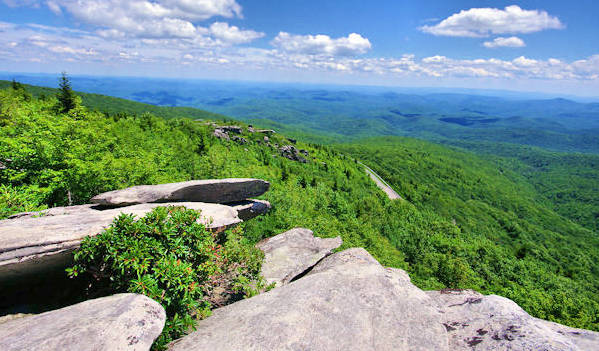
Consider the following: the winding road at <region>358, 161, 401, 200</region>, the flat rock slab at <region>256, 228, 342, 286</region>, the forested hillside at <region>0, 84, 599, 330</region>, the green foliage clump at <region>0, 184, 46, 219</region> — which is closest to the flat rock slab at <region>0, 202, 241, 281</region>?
the green foliage clump at <region>0, 184, 46, 219</region>

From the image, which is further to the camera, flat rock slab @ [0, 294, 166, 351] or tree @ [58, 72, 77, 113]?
tree @ [58, 72, 77, 113]

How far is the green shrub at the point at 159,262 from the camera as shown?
378 inches

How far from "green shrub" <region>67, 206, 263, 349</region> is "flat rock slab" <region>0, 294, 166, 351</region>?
893 mm

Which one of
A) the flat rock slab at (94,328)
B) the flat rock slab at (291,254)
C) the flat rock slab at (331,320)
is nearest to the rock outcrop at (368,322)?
the flat rock slab at (331,320)

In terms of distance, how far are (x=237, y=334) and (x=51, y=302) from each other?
8138mm

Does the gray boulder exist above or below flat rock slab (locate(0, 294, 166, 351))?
below

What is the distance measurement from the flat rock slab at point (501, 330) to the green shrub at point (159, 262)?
419 inches

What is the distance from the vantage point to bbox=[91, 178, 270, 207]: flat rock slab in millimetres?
16656

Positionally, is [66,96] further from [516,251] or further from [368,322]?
[516,251]

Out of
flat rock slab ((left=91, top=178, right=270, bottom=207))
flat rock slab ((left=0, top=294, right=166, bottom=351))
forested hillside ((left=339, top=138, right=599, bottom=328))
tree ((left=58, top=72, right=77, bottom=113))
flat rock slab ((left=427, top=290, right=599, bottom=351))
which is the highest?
tree ((left=58, top=72, right=77, bottom=113))

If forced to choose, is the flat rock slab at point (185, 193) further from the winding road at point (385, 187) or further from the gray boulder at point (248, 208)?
the winding road at point (385, 187)

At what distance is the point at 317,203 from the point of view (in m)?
56.5

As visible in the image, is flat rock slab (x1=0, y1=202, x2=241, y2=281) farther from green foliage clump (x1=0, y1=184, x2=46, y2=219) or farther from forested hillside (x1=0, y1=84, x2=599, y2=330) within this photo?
forested hillside (x1=0, y1=84, x2=599, y2=330)

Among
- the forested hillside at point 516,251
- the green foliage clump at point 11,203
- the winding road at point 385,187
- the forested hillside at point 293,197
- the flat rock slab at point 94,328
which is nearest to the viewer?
the flat rock slab at point 94,328
